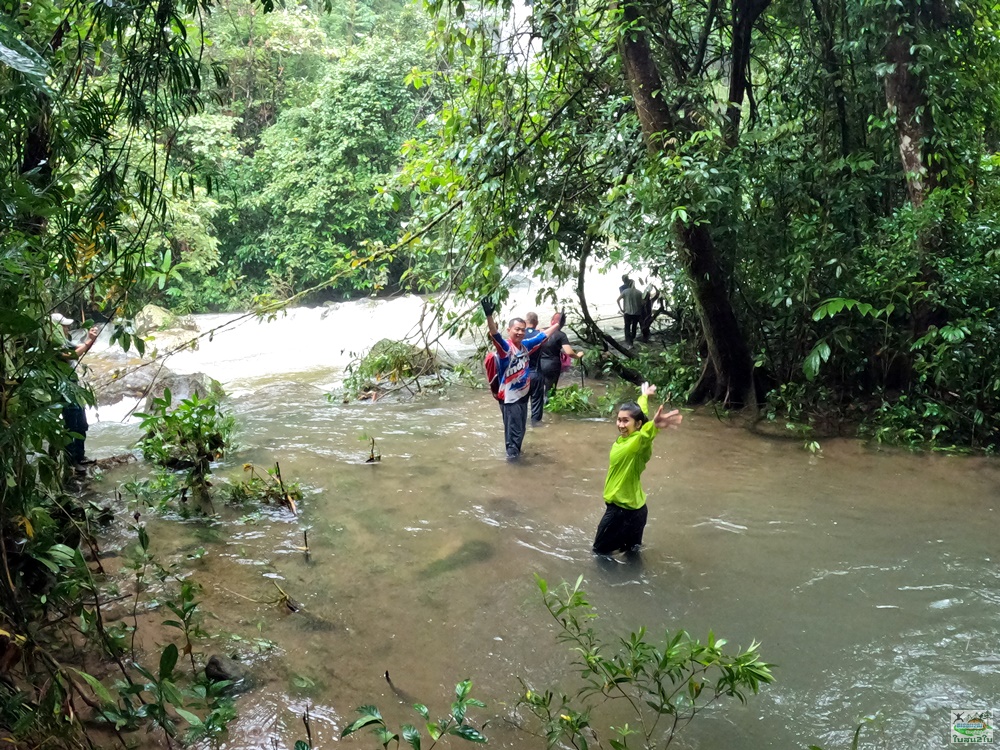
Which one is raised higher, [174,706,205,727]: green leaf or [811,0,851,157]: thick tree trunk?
[811,0,851,157]: thick tree trunk

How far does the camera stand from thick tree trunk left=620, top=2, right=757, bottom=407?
27.9ft

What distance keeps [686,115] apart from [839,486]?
15.2ft

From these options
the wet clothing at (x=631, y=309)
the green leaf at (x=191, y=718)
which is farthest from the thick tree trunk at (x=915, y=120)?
the green leaf at (x=191, y=718)

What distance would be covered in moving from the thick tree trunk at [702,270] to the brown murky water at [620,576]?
127cm

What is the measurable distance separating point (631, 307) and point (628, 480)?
10066mm

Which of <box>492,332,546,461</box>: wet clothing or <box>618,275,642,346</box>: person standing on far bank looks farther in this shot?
<box>618,275,642,346</box>: person standing on far bank

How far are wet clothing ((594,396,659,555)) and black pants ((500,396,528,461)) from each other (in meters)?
2.74

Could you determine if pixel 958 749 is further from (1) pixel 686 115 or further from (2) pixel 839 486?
(1) pixel 686 115

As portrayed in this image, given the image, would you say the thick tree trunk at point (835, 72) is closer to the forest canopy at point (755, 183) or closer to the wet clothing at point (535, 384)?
the forest canopy at point (755, 183)

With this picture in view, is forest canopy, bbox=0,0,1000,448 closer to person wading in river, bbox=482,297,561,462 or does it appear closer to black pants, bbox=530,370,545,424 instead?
person wading in river, bbox=482,297,561,462

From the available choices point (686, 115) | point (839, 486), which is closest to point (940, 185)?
point (686, 115)

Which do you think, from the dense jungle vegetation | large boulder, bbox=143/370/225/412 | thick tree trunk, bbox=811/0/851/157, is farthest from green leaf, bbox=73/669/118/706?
thick tree trunk, bbox=811/0/851/157

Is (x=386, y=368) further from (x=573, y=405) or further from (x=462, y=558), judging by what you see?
(x=462, y=558)

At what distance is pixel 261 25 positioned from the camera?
24.1 m
